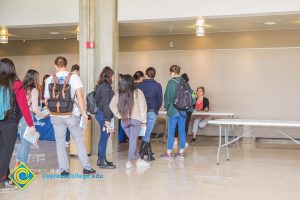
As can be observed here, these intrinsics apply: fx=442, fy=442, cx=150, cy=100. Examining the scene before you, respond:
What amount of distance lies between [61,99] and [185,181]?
187 centimetres

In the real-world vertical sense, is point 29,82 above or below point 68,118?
above

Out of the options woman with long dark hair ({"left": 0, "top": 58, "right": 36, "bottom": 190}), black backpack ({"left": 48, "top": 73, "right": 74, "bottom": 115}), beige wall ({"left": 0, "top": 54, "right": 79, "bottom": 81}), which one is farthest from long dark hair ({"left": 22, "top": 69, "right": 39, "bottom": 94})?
beige wall ({"left": 0, "top": 54, "right": 79, "bottom": 81})

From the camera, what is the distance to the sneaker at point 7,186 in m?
5.06

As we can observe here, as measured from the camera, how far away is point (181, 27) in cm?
1022

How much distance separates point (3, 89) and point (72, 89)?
106 centimetres

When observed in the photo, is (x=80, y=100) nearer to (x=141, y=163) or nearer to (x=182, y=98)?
(x=141, y=163)

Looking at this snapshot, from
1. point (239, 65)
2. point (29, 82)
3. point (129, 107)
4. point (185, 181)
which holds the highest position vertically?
point (239, 65)

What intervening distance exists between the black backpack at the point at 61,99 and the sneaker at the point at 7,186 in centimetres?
101

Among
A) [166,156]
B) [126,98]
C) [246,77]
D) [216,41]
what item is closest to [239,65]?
[246,77]

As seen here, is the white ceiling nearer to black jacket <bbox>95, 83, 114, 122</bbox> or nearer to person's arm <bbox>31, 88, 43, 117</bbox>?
black jacket <bbox>95, 83, 114, 122</bbox>

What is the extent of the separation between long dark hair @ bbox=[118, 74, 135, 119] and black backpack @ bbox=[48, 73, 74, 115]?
885 millimetres

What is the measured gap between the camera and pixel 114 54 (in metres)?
8.05

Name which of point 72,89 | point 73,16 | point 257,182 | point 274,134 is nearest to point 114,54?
point 73,16

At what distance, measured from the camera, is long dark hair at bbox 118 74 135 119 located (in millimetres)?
6242
